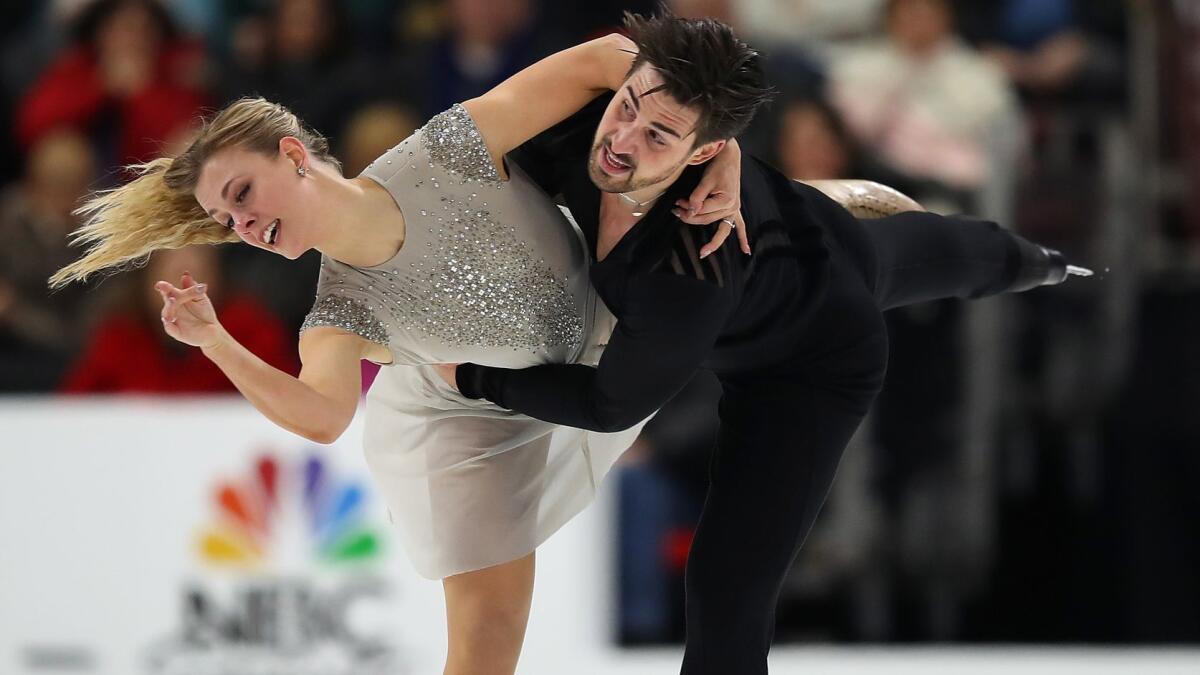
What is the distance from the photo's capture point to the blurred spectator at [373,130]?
4762 millimetres

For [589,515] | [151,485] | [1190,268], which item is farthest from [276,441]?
[1190,268]

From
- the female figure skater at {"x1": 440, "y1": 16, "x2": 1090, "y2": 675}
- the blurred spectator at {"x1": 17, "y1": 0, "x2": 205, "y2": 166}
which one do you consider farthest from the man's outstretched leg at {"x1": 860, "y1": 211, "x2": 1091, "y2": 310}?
the blurred spectator at {"x1": 17, "y1": 0, "x2": 205, "y2": 166}

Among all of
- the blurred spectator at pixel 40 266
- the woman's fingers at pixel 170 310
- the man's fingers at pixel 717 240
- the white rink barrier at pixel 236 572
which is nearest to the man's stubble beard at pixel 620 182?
the man's fingers at pixel 717 240

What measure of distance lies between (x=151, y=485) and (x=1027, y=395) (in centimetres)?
253

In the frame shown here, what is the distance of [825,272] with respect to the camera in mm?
2510

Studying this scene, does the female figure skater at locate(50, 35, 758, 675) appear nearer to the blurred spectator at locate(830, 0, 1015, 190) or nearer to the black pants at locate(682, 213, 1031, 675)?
the black pants at locate(682, 213, 1031, 675)

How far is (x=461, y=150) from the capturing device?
7.79ft

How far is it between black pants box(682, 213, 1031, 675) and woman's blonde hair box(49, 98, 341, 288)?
80 centimetres

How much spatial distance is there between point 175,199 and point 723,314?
0.84m

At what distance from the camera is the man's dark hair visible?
221 cm

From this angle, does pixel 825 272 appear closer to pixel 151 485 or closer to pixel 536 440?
pixel 536 440

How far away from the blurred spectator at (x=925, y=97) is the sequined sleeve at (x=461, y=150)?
2.42 meters

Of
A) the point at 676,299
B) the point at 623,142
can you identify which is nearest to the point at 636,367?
the point at 676,299

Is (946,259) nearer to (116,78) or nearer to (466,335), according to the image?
(466,335)
